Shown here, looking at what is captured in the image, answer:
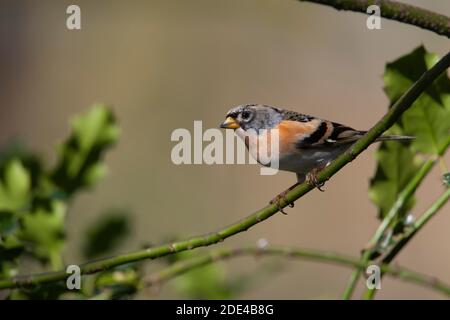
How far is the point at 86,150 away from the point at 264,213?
61 cm

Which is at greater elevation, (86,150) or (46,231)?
(86,150)

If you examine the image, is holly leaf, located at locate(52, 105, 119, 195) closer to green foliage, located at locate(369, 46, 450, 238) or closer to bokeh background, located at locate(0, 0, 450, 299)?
green foliage, located at locate(369, 46, 450, 238)

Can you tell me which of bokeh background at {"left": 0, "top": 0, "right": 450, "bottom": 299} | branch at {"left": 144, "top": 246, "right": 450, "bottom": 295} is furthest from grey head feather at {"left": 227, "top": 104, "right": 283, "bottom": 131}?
bokeh background at {"left": 0, "top": 0, "right": 450, "bottom": 299}

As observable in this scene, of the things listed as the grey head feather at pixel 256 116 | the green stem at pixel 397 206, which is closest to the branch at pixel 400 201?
the green stem at pixel 397 206

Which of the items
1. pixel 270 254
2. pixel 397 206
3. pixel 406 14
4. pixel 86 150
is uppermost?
pixel 406 14

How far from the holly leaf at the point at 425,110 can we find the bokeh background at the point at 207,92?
4343mm

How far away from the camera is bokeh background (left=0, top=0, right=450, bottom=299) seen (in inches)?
282

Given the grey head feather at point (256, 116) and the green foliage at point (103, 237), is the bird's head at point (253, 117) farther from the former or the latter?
the green foliage at point (103, 237)

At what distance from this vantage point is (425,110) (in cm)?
147

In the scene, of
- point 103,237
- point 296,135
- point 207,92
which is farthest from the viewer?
point 207,92

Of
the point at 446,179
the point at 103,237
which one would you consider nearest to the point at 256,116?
the point at 103,237

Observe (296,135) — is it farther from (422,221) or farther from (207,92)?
(207,92)
